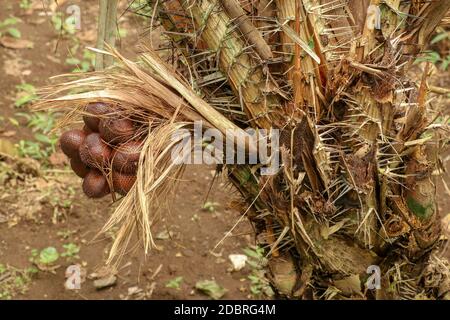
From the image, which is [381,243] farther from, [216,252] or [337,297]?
[216,252]

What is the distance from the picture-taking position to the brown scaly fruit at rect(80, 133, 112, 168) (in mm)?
1619

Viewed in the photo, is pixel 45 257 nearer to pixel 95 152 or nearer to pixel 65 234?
pixel 65 234

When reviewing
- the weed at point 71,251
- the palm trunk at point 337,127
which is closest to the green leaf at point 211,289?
the weed at point 71,251

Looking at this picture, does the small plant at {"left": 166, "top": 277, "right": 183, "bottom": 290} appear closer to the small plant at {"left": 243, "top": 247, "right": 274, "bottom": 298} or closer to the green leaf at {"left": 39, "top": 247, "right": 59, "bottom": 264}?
the small plant at {"left": 243, "top": 247, "right": 274, "bottom": 298}

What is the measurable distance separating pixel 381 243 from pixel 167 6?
0.89 meters

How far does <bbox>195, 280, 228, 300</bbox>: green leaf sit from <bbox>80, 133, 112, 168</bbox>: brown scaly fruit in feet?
4.12

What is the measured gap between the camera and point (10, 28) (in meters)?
3.97

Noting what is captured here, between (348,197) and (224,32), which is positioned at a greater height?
(224,32)

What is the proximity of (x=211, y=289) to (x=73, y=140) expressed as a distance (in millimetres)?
1290

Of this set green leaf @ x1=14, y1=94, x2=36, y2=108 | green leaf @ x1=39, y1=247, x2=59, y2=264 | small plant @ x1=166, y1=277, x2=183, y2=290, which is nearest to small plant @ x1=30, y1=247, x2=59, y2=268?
green leaf @ x1=39, y1=247, x2=59, y2=264

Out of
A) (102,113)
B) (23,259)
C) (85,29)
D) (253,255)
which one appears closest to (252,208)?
(102,113)

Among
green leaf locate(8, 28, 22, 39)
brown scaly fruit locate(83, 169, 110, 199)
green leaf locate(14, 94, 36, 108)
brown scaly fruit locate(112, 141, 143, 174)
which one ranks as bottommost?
brown scaly fruit locate(83, 169, 110, 199)

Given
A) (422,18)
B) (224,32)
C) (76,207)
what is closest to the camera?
(224,32)

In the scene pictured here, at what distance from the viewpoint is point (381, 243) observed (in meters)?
1.90
